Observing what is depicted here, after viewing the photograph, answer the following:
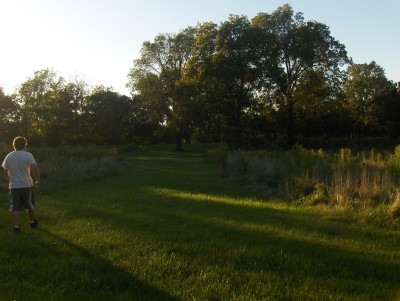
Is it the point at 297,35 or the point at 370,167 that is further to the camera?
the point at 297,35

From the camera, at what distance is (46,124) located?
59344 millimetres

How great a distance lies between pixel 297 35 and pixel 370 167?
34778mm

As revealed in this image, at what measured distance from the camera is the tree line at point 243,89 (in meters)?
43.2

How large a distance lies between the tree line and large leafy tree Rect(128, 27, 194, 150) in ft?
0.42

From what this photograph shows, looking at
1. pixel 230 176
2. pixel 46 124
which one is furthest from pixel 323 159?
pixel 46 124

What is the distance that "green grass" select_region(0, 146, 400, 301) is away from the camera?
4.93 m

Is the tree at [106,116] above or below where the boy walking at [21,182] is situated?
above

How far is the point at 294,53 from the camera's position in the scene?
44.6 m

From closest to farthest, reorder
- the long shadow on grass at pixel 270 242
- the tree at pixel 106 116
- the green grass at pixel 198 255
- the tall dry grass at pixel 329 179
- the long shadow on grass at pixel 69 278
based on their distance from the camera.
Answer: the long shadow on grass at pixel 69 278
the green grass at pixel 198 255
the long shadow on grass at pixel 270 242
the tall dry grass at pixel 329 179
the tree at pixel 106 116

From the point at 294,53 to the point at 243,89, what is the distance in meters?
6.71

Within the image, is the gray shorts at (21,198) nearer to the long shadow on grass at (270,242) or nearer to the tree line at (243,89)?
the long shadow on grass at (270,242)

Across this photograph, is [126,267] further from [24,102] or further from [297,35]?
[24,102]

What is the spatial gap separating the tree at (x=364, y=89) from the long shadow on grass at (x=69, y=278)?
201ft

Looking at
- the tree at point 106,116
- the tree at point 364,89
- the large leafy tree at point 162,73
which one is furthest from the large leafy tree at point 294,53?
the tree at point 106,116
